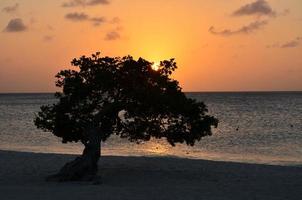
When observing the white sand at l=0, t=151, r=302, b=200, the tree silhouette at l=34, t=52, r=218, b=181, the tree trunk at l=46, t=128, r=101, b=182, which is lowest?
the white sand at l=0, t=151, r=302, b=200

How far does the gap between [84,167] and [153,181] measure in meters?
2.89

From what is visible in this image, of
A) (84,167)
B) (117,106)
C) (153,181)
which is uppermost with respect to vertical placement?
(117,106)

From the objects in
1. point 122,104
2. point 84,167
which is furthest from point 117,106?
point 84,167

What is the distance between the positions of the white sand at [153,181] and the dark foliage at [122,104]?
6.58 feet

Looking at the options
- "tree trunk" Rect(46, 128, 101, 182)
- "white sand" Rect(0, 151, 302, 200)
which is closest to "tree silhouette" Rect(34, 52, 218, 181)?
"tree trunk" Rect(46, 128, 101, 182)

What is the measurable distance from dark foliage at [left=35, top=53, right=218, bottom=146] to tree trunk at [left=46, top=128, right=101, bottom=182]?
69cm

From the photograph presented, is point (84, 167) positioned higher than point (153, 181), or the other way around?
point (84, 167)

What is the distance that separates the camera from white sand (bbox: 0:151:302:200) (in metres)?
Result: 17.4

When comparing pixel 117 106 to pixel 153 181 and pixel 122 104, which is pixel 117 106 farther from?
pixel 153 181

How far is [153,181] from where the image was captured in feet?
69.8

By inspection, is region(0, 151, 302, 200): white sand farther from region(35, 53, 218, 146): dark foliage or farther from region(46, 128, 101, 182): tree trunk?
region(35, 53, 218, 146): dark foliage

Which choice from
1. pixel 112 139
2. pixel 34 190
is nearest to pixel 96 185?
pixel 34 190

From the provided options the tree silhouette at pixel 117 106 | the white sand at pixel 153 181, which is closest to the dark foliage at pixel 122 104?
the tree silhouette at pixel 117 106

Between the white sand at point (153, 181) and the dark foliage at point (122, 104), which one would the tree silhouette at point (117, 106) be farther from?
the white sand at point (153, 181)
